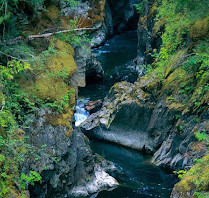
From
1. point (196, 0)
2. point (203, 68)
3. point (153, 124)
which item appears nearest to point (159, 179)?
point (153, 124)

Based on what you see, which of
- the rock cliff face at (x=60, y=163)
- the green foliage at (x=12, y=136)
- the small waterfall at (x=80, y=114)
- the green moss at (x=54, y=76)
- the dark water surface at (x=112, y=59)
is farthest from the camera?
the dark water surface at (x=112, y=59)

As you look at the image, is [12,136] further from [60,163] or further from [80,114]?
[80,114]

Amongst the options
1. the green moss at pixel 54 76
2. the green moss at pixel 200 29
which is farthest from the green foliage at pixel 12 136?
the green moss at pixel 200 29

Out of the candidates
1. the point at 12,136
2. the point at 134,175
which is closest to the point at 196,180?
the point at 12,136

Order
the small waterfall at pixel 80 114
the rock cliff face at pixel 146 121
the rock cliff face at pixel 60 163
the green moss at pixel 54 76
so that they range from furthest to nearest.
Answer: the small waterfall at pixel 80 114, the rock cliff face at pixel 146 121, the green moss at pixel 54 76, the rock cliff face at pixel 60 163

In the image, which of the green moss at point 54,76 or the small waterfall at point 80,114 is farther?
the small waterfall at point 80,114

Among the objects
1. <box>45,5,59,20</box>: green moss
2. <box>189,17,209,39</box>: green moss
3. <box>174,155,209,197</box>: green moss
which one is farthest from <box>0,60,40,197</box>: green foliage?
<box>189,17,209,39</box>: green moss

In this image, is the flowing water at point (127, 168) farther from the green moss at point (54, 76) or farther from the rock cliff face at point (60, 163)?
the green moss at point (54, 76)

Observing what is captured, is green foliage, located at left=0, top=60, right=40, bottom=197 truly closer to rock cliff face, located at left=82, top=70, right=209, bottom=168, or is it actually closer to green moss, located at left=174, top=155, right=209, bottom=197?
green moss, located at left=174, top=155, right=209, bottom=197

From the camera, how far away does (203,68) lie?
11375 mm

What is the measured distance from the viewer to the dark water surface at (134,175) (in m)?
10.7

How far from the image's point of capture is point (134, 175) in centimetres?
1205

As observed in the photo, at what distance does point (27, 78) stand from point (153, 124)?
6748 millimetres

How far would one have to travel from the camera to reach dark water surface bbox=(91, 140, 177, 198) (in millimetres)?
10680
